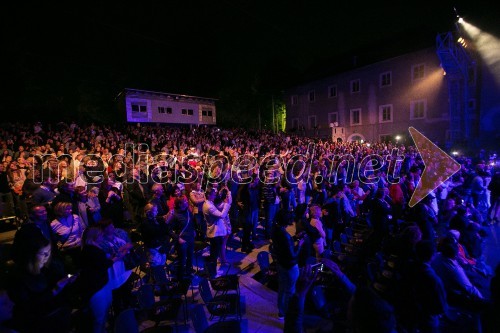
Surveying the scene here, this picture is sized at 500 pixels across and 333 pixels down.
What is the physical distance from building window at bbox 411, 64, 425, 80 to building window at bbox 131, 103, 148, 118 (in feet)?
83.4

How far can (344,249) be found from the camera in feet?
19.4

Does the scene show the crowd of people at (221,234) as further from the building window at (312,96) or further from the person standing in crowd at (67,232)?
the building window at (312,96)

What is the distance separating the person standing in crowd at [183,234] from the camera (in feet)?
17.4

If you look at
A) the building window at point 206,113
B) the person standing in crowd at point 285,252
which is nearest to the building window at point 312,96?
the building window at point 206,113

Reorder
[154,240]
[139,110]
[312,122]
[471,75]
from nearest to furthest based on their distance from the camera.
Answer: [154,240] → [471,75] → [139,110] → [312,122]

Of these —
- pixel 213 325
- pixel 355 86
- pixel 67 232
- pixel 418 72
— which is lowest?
pixel 213 325

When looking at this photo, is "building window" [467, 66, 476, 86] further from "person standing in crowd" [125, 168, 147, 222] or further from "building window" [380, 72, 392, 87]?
"person standing in crowd" [125, 168, 147, 222]

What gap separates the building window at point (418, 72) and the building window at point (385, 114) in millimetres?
3382

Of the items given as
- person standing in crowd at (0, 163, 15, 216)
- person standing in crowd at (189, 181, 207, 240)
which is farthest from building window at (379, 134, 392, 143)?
A: person standing in crowd at (0, 163, 15, 216)

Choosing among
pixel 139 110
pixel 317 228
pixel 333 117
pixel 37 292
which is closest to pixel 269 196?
pixel 317 228

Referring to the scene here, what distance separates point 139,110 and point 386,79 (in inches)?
958

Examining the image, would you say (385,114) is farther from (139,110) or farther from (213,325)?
(213,325)

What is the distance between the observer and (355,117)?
32.0m

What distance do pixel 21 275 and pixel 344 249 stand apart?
5046 millimetres
